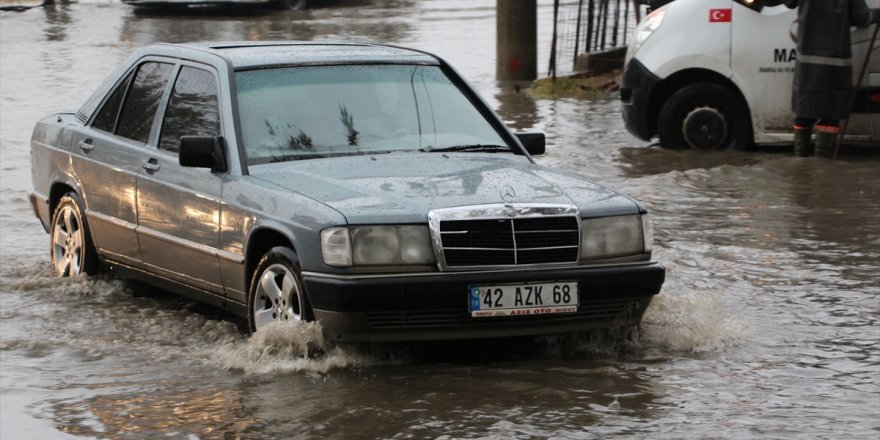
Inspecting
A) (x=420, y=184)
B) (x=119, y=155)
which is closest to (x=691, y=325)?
(x=420, y=184)

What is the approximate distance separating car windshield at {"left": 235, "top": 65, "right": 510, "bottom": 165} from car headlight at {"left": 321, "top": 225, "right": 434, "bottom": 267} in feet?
3.34

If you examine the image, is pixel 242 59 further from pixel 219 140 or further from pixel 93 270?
pixel 93 270

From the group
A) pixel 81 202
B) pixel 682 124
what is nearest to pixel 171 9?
pixel 682 124

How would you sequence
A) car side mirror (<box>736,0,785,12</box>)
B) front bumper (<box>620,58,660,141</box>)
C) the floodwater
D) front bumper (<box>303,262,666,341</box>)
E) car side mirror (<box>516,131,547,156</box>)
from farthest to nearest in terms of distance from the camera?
1. front bumper (<box>620,58,660,141</box>)
2. car side mirror (<box>736,0,785,12</box>)
3. car side mirror (<box>516,131,547,156</box>)
4. front bumper (<box>303,262,666,341</box>)
5. the floodwater

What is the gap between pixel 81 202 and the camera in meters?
8.88

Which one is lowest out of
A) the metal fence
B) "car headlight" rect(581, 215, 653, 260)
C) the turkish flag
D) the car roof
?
the metal fence

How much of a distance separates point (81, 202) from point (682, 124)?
23.0 feet

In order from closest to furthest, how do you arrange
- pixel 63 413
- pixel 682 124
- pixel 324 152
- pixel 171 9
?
pixel 63 413 → pixel 324 152 → pixel 682 124 → pixel 171 9

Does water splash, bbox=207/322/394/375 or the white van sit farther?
the white van

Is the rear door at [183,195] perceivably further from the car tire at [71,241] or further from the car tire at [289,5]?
the car tire at [289,5]

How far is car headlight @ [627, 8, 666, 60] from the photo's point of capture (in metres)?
14.5

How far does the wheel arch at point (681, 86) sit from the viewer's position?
14195mm

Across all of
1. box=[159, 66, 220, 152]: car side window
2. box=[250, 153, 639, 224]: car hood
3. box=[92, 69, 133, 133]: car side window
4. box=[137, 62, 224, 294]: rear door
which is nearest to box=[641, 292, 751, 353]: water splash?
box=[250, 153, 639, 224]: car hood

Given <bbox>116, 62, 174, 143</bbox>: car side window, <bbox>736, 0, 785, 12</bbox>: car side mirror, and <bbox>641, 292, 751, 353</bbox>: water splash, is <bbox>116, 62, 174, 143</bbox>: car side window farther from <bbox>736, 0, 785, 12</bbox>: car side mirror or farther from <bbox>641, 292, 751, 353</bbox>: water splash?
<bbox>736, 0, 785, 12</bbox>: car side mirror
